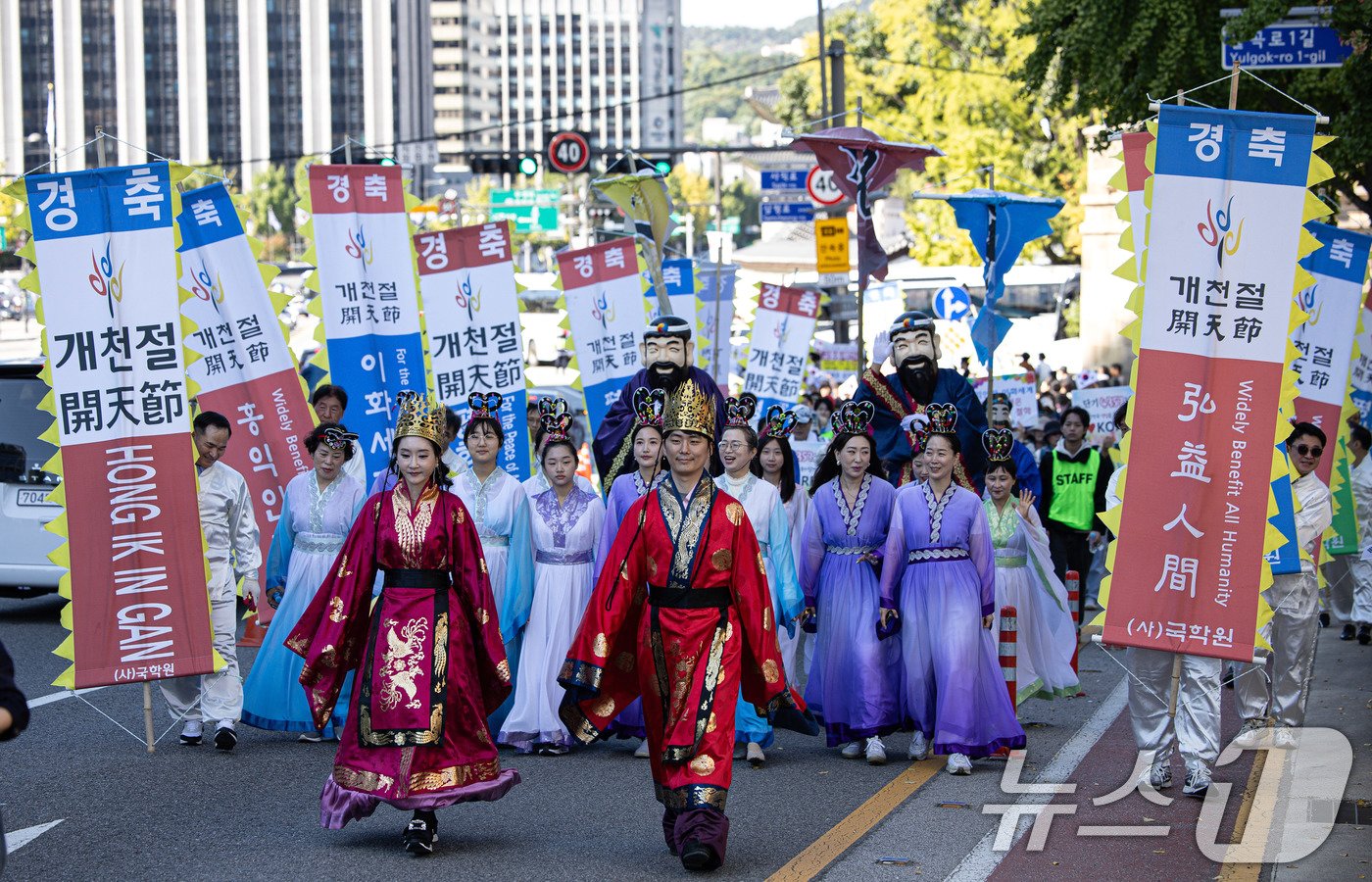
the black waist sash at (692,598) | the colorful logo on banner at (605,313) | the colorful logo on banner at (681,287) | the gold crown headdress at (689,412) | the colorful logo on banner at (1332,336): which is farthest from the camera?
the colorful logo on banner at (681,287)

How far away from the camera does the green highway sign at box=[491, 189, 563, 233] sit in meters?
56.2

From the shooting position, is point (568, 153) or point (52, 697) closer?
point (52, 697)

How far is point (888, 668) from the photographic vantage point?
9.16 metres

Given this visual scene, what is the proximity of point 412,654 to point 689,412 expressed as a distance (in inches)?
59.1

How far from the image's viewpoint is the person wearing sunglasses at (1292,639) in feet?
29.5

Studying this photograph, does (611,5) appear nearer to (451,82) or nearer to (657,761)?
(451,82)

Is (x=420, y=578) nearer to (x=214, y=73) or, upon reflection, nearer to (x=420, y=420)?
(x=420, y=420)

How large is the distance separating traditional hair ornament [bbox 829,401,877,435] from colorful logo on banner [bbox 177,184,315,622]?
4134mm

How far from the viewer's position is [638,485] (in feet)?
30.9

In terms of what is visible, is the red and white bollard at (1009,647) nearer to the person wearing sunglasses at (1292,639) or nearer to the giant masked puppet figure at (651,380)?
the person wearing sunglasses at (1292,639)

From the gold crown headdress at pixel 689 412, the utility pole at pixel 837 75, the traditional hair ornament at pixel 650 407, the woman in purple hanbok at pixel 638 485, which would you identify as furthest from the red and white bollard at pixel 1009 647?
the utility pole at pixel 837 75

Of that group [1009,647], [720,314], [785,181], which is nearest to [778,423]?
[1009,647]

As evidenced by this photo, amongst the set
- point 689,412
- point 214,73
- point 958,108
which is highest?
point 214,73

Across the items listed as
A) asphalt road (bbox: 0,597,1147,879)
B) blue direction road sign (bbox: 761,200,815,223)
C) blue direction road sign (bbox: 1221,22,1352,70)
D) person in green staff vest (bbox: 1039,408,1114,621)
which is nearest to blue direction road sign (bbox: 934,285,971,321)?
blue direction road sign (bbox: 761,200,815,223)
